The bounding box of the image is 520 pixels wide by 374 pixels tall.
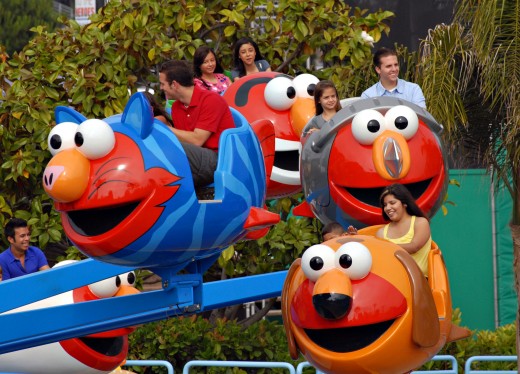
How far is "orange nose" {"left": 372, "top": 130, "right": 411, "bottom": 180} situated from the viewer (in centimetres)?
625

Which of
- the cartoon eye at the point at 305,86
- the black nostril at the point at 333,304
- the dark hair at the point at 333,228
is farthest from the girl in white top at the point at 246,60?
the black nostril at the point at 333,304

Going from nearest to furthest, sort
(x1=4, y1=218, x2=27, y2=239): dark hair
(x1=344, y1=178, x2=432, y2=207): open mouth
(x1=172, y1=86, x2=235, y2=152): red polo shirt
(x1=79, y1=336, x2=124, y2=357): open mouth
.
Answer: (x1=172, y1=86, x2=235, y2=152): red polo shirt
(x1=344, y1=178, x2=432, y2=207): open mouth
(x1=79, y1=336, x2=124, y2=357): open mouth
(x1=4, y1=218, x2=27, y2=239): dark hair

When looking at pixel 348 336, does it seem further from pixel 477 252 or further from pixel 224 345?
pixel 477 252

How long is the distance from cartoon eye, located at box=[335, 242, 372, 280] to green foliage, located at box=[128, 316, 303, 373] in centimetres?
597

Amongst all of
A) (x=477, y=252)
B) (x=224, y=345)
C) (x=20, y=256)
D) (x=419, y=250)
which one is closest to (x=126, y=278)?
(x=419, y=250)

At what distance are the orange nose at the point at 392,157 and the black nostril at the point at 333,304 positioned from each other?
119cm

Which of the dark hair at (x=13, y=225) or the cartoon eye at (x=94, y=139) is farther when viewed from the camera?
the dark hair at (x=13, y=225)

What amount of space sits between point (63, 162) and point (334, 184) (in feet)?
6.04

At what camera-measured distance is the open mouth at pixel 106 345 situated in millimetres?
6762

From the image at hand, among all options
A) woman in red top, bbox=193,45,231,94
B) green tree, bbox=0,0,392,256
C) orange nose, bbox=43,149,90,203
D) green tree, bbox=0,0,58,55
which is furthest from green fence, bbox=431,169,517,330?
green tree, bbox=0,0,58,55

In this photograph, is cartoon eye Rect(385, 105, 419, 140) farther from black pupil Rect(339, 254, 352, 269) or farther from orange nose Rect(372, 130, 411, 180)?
black pupil Rect(339, 254, 352, 269)

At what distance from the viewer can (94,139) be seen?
5.04 metres

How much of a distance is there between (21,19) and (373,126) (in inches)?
997

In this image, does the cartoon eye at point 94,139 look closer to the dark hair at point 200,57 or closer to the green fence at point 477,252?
the dark hair at point 200,57
